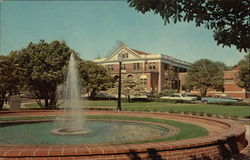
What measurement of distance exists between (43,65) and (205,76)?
48108 mm

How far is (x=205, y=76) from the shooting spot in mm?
63938

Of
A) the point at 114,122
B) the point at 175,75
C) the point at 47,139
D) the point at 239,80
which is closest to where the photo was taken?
the point at 47,139

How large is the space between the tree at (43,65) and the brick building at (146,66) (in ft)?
140

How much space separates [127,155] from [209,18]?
3.57 metres

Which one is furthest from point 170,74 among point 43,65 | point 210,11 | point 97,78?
point 210,11

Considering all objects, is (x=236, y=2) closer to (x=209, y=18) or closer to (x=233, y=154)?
(x=209, y=18)

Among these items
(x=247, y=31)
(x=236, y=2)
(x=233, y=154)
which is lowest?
(x=233, y=154)

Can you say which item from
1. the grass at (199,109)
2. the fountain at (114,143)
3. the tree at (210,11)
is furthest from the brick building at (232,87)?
the tree at (210,11)

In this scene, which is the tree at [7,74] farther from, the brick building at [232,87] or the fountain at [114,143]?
the brick building at [232,87]

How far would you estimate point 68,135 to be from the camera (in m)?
10.9

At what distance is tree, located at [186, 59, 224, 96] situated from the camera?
205 ft

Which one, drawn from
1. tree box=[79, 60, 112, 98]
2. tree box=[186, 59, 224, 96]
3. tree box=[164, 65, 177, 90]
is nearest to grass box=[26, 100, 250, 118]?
tree box=[79, 60, 112, 98]

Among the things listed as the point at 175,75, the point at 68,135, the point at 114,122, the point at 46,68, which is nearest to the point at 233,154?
the point at 68,135

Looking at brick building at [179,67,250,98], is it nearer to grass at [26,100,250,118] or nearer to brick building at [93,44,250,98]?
brick building at [93,44,250,98]
